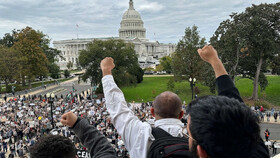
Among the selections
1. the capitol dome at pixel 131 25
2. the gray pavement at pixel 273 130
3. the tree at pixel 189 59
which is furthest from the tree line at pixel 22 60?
the capitol dome at pixel 131 25

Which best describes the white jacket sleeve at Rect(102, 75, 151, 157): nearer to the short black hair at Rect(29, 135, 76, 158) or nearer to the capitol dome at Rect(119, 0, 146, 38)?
the short black hair at Rect(29, 135, 76, 158)

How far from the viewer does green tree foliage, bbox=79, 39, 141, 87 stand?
39.0 m

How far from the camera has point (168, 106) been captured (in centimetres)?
279

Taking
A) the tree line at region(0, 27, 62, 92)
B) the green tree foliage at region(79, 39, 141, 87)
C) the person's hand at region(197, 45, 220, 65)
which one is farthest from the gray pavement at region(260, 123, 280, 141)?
the tree line at region(0, 27, 62, 92)

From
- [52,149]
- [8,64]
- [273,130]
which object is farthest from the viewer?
[8,64]

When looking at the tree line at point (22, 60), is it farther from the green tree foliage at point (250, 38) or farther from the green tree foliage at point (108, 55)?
the green tree foliage at point (250, 38)

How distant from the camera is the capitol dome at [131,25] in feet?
520

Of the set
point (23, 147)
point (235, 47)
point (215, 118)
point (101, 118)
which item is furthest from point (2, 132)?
point (235, 47)

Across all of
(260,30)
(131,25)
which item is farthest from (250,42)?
(131,25)

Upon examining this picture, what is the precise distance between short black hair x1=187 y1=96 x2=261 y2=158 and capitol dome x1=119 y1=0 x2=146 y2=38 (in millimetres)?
160358

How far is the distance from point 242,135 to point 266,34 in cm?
3308

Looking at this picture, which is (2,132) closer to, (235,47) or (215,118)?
(215,118)

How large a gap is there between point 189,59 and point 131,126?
3924 centimetres

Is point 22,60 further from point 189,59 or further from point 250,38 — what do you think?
point 250,38
